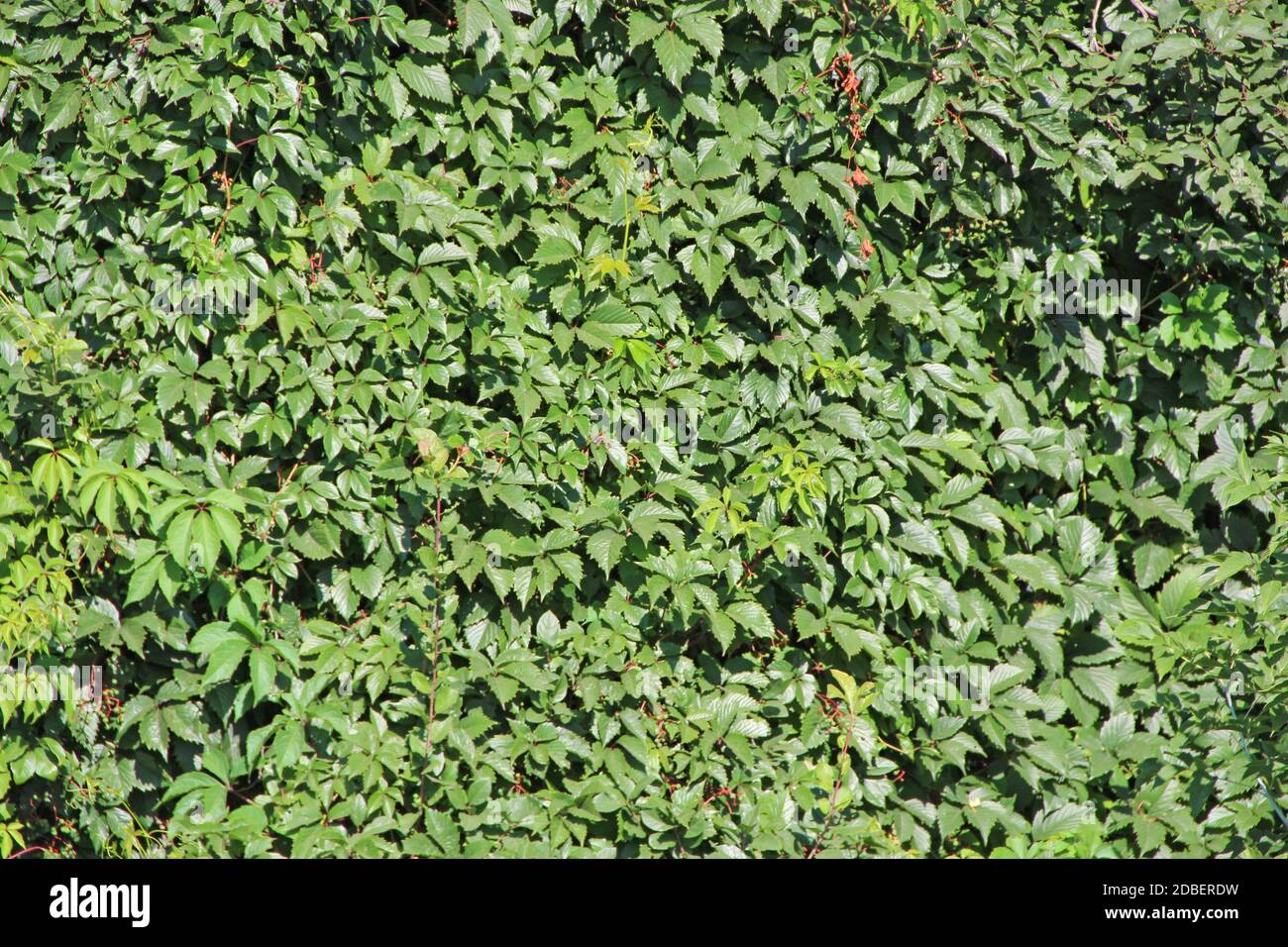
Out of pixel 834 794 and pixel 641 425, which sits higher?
pixel 641 425

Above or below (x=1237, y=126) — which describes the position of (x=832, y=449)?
below

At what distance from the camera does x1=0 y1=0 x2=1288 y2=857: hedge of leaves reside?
8.79 ft

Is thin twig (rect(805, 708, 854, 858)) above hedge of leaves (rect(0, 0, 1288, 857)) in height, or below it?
below

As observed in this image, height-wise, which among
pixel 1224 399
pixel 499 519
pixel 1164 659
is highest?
pixel 1224 399

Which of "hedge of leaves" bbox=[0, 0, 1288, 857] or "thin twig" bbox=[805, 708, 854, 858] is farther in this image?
"thin twig" bbox=[805, 708, 854, 858]

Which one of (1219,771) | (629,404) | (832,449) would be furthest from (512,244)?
(1219,771)

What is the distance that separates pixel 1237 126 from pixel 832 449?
4.93ft

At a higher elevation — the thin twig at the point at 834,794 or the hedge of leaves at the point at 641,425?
the hedge of leaves at the point at 641,425

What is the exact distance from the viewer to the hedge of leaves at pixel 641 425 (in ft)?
8.79

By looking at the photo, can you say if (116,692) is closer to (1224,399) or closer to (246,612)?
(246,612)

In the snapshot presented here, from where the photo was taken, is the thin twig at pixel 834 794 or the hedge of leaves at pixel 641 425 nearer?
the hedge of leaves at pixel 641 425

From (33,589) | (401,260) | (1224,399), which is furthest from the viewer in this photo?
(1224,399)

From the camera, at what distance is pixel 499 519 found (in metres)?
2.88

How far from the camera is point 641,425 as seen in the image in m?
2.93
